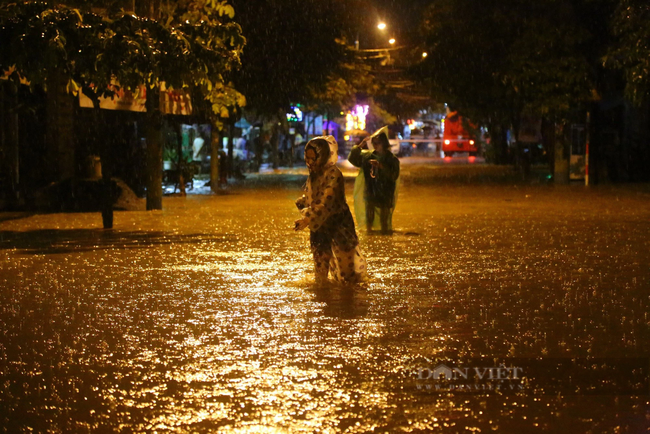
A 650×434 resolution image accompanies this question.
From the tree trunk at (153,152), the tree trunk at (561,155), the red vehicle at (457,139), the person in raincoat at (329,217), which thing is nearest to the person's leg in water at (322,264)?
the person in raincoat at (329,217)

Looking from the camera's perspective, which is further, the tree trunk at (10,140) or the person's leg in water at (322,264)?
the tree trunk at (10,140)

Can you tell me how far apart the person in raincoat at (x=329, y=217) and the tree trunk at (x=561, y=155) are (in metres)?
21.8

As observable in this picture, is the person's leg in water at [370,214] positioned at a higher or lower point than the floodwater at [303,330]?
higher

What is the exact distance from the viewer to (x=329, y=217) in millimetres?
9062

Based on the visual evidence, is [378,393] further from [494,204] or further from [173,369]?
[494,204]

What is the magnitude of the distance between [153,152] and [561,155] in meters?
16.2

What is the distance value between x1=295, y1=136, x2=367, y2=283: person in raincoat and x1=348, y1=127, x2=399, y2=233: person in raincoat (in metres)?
4.87

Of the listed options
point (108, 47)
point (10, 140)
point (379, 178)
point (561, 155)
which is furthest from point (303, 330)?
point (561, 155)

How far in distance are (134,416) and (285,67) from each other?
22.3 m

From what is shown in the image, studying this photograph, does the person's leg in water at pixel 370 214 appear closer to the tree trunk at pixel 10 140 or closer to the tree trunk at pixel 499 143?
the tree trunk at pixel 10 140

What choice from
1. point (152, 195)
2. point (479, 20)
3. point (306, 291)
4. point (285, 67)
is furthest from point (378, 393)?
point (479, 20)

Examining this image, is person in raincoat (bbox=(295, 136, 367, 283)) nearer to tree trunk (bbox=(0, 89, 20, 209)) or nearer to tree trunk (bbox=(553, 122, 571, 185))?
tree trunk (bbox=(0, 89, 20, 209))

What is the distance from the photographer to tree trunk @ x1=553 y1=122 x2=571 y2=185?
29.5m

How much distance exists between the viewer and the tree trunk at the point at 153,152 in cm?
1873
